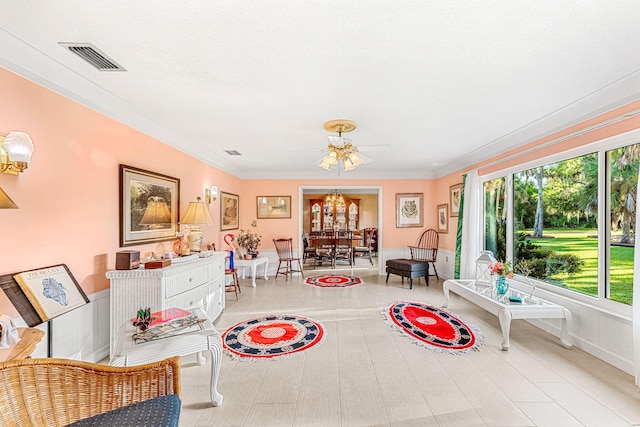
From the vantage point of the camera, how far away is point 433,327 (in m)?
3.76

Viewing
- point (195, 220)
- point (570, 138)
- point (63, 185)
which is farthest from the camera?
point (195, 220)

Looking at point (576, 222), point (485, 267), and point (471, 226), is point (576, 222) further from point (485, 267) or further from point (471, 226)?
point (471, 226)

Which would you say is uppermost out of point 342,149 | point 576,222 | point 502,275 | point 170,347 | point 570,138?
point 570,138

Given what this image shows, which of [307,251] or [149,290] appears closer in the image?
[149,290]

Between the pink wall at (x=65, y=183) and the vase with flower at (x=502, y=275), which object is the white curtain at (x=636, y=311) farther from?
the pink wall at (x=65, y=183)

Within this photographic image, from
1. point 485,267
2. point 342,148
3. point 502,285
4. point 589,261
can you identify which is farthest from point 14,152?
point 485,267

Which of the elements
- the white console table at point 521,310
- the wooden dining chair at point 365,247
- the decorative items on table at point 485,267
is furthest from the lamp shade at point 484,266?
the wooden dining chair at point 365,247

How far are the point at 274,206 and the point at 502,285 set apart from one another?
16.8ft

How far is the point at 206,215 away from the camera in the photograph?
13.3 feet

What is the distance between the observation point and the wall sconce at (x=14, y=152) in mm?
1919

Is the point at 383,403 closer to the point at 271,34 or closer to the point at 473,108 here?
the point at 271,34

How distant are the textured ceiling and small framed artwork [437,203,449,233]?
3.17 meters

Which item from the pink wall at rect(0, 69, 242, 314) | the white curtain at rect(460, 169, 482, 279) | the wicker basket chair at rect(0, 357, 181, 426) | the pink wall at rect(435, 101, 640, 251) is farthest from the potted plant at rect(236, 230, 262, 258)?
the wicker basket chair at rect(0, 357, 181, 426)

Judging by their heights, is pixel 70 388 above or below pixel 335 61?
below
